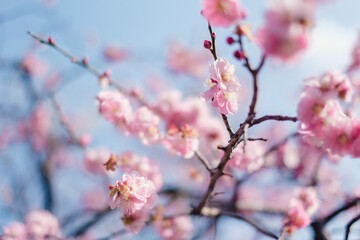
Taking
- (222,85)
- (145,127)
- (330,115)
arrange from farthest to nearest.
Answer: (145,127) < (222,85) < (330,115)

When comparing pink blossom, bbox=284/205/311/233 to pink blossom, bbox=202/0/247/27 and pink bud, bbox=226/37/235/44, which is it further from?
pink blossom, bbox=202/0/247/27

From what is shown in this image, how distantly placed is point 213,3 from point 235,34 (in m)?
0.19

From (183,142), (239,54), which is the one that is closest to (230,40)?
(239,54)

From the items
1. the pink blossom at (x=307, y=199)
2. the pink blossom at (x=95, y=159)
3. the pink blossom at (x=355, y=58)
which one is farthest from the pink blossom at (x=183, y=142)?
the pink blossom at (x=355, y=58)

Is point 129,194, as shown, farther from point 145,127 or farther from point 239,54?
point 239,54

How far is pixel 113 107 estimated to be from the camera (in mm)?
2398

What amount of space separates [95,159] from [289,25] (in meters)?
3.05

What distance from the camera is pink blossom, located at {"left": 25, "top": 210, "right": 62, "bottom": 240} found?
9.87 ft

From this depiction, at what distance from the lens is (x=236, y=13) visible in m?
1.32

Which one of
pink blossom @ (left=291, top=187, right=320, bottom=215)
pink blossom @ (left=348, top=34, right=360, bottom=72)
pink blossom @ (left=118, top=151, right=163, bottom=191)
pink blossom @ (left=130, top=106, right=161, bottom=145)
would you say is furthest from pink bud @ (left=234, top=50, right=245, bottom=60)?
pink blossom @ (left=348, top=34, right=360, bottom=72)

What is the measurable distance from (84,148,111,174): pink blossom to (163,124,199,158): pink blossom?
147 centimetres

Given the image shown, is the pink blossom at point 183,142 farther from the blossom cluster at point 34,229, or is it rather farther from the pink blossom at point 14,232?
the pink blossom at point 14,232

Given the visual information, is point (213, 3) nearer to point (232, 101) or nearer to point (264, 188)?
point (232, 101)

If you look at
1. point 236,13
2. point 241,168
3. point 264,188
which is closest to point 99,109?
point 241,168
